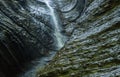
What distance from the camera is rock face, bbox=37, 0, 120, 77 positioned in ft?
23.2

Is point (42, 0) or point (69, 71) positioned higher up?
point (42, 0)

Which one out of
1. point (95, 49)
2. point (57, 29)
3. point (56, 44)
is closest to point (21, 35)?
point (56, 44)

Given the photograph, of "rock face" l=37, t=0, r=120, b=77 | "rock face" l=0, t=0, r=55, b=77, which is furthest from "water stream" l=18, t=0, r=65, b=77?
"rock face" l=37, t=0, r=120, b=77

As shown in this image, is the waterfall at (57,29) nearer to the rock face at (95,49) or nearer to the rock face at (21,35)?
the rock face at (21,35)

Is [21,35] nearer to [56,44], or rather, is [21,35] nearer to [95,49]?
[56,44]

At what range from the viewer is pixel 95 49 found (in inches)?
339

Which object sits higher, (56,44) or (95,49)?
(56,44)

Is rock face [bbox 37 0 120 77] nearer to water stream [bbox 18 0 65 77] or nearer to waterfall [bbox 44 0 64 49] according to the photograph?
water stream [bbox 18 0 65 77]

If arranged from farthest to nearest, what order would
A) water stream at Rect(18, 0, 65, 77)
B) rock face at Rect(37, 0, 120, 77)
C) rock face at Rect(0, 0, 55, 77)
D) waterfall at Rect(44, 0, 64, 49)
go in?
waterfall at Rect(44, 0, 64, 49)
water stream at Rect(18, 0, 65, 77)
rock face at Rect(0, 0, 55, 77)
rock face at Rect(37, 0, 120, 77)

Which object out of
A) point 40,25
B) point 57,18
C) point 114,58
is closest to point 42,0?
point 57,18

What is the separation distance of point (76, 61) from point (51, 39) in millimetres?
9461

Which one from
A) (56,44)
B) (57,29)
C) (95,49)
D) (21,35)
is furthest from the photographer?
(57,29)

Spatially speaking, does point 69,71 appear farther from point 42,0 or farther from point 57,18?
point 42,0

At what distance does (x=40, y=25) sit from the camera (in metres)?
18.1
